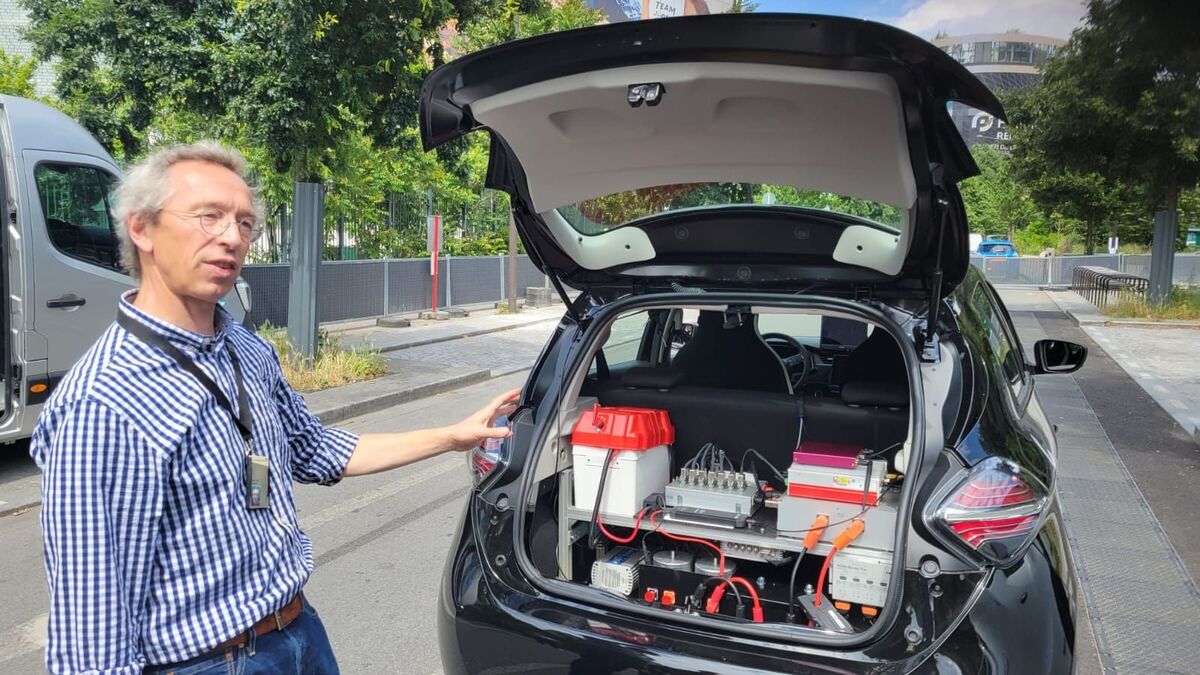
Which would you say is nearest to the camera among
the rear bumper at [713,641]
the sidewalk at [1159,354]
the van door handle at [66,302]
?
the rear bumper at [713,641]

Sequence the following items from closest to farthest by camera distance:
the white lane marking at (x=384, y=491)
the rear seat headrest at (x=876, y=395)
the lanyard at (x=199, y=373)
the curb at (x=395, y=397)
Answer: the lanyard at (x=199, y=373) < the rear seat headrest at (x=876, y=395) < the white lane marking at (x=384, y=491) < the curb at (x=395, y=397)

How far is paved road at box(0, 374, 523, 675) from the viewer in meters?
3.61

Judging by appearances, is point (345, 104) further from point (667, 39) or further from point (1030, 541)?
point (1030, 541)

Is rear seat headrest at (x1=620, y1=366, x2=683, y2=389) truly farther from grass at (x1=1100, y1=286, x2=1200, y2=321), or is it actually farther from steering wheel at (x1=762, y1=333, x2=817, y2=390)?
grass at (x1=1100, y1=286, x2=1200, y2=321)

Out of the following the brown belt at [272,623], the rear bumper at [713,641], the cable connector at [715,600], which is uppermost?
the brown belt at [272,623]

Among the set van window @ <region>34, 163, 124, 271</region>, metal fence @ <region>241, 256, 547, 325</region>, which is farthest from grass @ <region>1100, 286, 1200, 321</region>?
van window @ <region>34, 163, 124, 271</region>

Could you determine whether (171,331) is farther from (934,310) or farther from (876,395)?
(876,395)

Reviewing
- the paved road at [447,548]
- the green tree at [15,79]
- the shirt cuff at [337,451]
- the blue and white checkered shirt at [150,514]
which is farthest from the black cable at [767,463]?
the green tree at [15,79]

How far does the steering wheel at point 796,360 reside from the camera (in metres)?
4.89

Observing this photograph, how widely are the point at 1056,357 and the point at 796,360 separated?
4.71ft

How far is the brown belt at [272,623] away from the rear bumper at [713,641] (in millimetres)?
755

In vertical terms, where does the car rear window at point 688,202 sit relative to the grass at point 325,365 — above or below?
above

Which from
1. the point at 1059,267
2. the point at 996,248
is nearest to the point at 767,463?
the point at 1059,267

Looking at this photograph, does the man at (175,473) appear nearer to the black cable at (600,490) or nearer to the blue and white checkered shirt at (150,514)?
the blue and white checkered shirt at (150,514)
